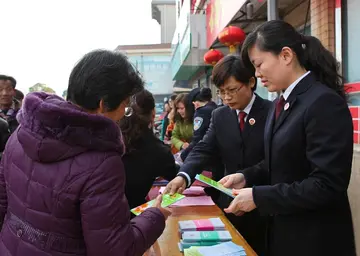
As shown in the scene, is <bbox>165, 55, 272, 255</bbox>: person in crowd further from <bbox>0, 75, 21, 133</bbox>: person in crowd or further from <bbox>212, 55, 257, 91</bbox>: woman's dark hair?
<bbox>0, 75, 21, 133</bbox>: person in crowd

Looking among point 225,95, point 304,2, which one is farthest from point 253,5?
point 225,95

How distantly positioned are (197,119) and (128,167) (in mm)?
1804

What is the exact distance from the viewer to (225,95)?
2.13 meters

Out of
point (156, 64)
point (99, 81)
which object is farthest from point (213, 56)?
point (156, 64)

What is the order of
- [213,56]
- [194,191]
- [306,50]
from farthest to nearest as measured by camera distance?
[213,56]
[194,191]
[306,50]

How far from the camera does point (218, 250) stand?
1.42 metres

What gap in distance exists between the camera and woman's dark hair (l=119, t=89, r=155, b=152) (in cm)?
192

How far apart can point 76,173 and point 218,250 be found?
2.41ft

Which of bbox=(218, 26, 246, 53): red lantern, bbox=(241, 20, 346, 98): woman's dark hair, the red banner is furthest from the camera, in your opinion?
bbox=(218, 26, 246, 53): red lantern

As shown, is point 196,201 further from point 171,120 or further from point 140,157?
point 171,120

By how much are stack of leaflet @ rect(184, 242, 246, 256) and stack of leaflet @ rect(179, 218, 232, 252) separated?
0.07 meters

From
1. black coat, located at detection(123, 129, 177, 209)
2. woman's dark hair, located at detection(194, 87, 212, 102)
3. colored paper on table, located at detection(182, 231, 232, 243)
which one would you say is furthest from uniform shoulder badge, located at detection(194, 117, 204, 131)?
colored paper on table, located at detection(182, 231, 232, 243)

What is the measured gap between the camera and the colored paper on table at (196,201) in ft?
7.18

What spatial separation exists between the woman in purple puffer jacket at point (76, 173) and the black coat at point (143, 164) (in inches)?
32.7
